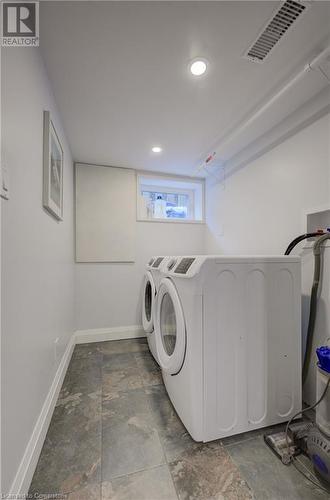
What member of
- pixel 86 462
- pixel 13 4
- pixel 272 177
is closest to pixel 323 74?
pixel 272 177

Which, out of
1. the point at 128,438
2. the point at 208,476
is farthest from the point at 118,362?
the point at 208,476

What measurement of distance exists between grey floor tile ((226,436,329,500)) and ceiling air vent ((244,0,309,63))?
210cm

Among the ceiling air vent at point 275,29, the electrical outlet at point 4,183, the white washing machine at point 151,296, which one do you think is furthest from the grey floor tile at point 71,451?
the ceiling air vent at point 275,29

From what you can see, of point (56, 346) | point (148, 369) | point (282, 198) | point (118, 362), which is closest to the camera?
point (56, 346)

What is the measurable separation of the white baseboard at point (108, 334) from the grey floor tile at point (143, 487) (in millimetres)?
1690

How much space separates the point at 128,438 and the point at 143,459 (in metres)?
0.16

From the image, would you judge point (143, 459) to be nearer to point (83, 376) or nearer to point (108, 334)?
point (83, 376)

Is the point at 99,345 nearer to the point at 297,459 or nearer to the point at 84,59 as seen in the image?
the point at 297,459

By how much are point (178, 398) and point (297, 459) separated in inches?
25.7

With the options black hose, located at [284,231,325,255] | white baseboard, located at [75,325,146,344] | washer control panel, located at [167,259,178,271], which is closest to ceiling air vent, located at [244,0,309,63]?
black hose, located at [284,231,325,255]

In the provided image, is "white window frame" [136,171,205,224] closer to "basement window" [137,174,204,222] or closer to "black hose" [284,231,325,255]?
"basement window" [137,174,204,222]

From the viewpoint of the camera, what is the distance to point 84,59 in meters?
1.17

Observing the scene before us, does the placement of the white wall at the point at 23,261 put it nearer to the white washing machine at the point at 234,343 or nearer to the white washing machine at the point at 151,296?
the white washing machine at the point at 234,343

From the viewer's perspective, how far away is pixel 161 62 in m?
1.18
